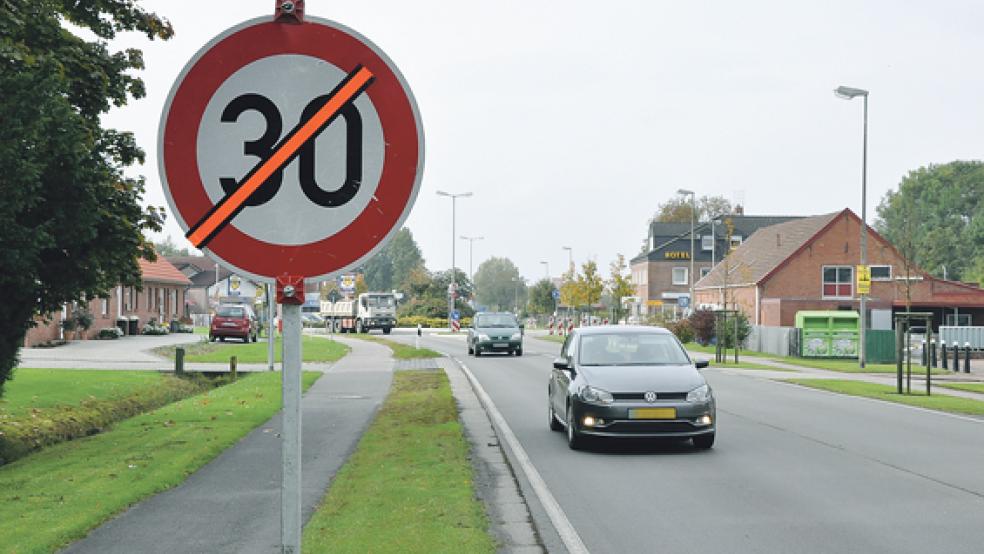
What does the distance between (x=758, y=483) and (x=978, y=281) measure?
9560 centimetres

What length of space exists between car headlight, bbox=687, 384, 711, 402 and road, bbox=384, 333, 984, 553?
28.2 inches

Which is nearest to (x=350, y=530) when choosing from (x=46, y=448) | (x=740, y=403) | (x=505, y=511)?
(x=505, y=511)

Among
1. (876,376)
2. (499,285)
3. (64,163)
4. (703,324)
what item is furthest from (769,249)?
(499,285)

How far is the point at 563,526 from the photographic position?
884 centimetres

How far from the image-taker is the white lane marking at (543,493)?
8.23 metres

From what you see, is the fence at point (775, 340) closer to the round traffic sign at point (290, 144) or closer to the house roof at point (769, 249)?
the house roof at point (769, 249)

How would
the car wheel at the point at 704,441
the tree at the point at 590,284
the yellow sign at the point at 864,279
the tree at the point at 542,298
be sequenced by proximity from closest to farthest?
the car wheel at the point at 704,441 < the yellow sign at the point at 864,279 < the tree at the point at 590,284 < the tree at the point at 542,298

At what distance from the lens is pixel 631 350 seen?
585 inches

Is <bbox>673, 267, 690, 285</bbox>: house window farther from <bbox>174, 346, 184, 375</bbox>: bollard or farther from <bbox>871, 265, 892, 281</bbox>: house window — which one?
<bbox>174, 346, 184, 375</bbox>: bollard

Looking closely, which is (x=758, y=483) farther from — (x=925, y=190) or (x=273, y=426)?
(x=925, y=190)

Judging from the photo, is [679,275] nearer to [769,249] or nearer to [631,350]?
[769,249]

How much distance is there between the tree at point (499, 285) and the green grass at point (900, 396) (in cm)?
12569

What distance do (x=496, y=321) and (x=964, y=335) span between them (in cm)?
2335

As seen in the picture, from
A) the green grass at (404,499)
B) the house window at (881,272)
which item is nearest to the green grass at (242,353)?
the green grass at (404,499)
